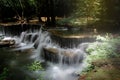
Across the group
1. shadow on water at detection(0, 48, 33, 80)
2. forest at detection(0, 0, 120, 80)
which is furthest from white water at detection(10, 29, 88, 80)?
shadow on water at detection(0, 48, 33, 80)

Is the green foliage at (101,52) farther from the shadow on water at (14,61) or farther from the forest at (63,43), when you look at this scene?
the shadow on water at (14,61)

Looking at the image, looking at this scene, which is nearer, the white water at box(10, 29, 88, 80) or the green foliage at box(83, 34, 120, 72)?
the green foliage at box(83, 34, 120, 72)

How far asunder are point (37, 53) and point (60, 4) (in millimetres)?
10819

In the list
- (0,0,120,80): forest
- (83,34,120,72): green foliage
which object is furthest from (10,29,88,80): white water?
(83,34,120,72): green foliage

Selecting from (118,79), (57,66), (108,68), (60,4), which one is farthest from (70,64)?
(60,4)

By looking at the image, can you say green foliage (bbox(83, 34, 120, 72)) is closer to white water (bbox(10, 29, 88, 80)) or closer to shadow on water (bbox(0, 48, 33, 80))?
white water (bbox(10, 29, 88, 80))

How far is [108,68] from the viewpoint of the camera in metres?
7.57

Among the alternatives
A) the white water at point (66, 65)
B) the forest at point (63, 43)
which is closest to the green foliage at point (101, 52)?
the forest at point (63, 43)

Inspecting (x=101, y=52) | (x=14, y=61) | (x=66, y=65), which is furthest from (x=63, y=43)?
(x=101, y=52)

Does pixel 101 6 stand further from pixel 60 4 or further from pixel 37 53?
pixel 60 4

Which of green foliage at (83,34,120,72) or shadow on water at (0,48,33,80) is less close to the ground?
green foliage at (83,34,120,72)

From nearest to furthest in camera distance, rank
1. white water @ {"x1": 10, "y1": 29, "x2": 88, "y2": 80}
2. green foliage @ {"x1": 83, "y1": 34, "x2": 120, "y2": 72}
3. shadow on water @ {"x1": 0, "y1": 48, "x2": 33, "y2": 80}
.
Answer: green foliage @ {"x1": 83, "y1": 34, "x2": 120, "y2": 72}
white water @ {"x1": 10, "y1": 29, "x2": 88, "y2": 80}
shadow on water @ {"x1": 0, "y1": 48, "x2": 33, "y2": 80}

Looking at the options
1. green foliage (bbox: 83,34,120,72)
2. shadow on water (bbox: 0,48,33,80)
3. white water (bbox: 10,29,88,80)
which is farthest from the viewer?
shadow on water (bbox: 0,48,33,80)

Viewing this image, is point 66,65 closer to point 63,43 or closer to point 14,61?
point 63,43
